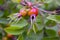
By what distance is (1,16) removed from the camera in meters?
0.91

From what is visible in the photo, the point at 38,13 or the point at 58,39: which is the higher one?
the point at 38,13

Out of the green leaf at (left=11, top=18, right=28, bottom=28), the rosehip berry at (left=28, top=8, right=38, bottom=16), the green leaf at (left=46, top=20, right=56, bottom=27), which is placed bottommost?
the green leaf at (left=46, top=20, right=56, bottom=27)

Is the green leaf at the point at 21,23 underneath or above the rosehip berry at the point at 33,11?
underneath

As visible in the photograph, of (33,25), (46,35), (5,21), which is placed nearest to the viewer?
(33,25)

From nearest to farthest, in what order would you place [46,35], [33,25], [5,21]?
[33,25]
[46,35]
[5,21]

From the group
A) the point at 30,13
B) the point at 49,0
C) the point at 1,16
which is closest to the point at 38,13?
the point at 30,13

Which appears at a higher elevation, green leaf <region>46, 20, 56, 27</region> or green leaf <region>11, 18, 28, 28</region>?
green leaf <region>11, 18, 28, 28</region>

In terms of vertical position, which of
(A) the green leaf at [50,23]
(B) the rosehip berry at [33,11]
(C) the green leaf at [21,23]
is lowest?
(A) the green leaf at [50,23]

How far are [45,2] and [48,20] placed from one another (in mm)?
114

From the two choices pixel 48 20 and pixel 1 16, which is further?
pixel 1 16

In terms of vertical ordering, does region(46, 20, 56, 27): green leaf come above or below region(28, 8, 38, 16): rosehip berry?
below

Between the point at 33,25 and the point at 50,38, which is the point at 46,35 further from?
the point at 33,25

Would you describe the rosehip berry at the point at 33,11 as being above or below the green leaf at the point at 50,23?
above

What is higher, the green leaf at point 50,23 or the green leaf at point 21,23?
the green leaf at point 21,23
